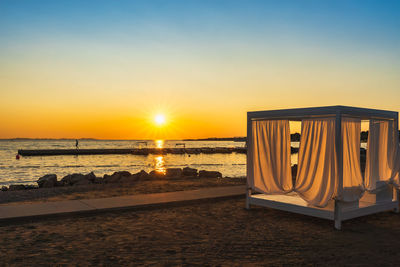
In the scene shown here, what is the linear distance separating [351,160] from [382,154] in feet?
4.85

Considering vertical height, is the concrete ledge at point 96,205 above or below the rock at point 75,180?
above

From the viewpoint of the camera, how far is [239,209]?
9508 mm

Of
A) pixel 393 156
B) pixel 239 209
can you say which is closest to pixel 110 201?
pixel 239 209

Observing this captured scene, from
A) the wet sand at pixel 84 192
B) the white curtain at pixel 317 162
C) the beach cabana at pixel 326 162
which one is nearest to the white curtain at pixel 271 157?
the beach cabana at pixel 326 162

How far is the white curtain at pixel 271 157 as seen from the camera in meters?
8.91

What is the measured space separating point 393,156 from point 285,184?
9.61 feet

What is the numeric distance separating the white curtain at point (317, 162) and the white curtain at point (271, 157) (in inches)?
25.6

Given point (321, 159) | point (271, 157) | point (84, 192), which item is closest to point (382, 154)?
point (321, 159)

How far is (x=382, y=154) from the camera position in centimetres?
906

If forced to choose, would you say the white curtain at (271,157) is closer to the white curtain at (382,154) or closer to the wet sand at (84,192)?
the white curtain at (382,154)

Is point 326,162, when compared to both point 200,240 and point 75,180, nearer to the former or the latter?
point 200,240

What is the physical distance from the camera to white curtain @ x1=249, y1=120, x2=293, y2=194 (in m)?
8.91

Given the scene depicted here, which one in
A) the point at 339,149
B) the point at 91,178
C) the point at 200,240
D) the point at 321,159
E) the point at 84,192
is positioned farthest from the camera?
the point at 91,178

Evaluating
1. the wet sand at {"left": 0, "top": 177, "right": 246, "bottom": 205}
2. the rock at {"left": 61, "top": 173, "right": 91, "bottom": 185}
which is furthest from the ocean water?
the wet sand at {"left": 0, "top": 177, "right": 246, "bottom": 205}
